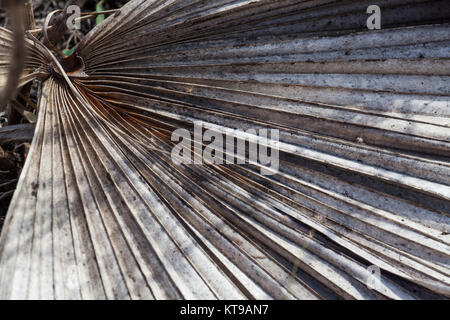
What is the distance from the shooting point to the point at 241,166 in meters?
1.54

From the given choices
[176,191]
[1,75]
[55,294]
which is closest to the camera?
[55,294]

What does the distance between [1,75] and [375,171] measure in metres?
1.55

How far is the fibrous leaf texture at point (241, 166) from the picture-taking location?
1315 millimetres

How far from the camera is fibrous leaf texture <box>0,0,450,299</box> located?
132 cm

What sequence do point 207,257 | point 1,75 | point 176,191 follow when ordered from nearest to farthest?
point 207,257, point 176,191, point 1,75

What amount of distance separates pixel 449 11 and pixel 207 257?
133 centimetres
